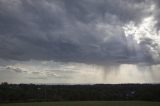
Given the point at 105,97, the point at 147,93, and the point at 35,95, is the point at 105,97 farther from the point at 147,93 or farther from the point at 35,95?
the point at 35,95

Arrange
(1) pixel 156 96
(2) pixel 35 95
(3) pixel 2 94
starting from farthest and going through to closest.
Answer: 1. (2) pixel 35 95
2. (3) pixel 2 94
3. (1) pixel 156 96

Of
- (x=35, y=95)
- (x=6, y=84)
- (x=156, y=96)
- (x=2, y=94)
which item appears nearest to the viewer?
(x=156, y=96)

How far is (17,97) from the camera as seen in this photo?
122375 millimetres

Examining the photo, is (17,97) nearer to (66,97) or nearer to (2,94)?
(2,94)

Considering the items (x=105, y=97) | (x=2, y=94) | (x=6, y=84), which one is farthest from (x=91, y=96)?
(x=6, y=84)

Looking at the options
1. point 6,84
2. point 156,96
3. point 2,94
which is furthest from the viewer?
point 6,84

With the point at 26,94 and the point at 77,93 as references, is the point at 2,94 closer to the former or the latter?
the point at 26,94

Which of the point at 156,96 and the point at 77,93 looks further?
the point at 77,93

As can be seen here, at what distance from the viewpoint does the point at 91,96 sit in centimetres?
12650

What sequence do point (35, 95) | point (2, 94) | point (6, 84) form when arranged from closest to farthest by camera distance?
point (2, 94) → point (35, 95) → point (6, 84)

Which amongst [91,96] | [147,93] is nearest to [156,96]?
[147,93]

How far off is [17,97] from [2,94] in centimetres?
708

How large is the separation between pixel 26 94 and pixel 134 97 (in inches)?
1788

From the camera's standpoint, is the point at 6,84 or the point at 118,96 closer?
the point at 118,96
